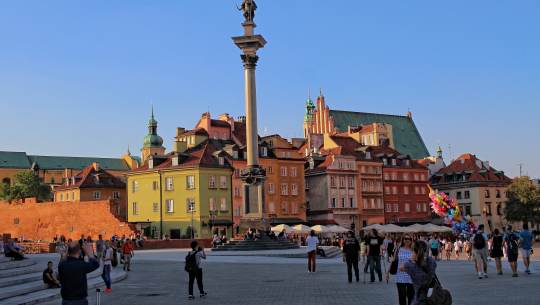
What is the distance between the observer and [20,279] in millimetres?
20688

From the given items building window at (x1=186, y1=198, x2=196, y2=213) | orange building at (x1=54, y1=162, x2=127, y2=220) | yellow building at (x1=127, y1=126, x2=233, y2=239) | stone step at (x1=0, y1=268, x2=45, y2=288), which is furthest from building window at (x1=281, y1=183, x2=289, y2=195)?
stone step at (x1=0, y1=268, x2=45, y2=288)

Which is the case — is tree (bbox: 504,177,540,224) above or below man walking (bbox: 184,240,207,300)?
above

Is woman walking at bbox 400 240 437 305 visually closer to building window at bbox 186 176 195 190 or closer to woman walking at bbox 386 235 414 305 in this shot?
woman walking at bbox 386 235 414 305

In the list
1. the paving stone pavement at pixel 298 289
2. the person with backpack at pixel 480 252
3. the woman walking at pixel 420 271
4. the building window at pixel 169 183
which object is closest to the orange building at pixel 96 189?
the building window at pixel 169 183

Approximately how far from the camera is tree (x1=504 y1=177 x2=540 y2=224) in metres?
86.9

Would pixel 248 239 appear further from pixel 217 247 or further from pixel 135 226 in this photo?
pixel 135 226

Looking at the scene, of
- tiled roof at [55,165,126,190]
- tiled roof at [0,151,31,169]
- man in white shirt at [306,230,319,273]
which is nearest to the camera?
man in white shirt at [306,230,319,273]

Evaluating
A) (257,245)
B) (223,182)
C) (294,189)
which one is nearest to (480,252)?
(257,245)

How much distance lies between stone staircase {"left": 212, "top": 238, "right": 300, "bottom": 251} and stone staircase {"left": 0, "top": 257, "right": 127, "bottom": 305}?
2162 centimetres

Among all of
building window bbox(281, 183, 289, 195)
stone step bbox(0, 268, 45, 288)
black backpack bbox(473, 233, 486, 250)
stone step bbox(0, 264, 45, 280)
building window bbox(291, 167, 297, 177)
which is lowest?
stone step bbox(0, 268, 45, 288)

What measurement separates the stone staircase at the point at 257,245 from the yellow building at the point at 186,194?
94.1ft

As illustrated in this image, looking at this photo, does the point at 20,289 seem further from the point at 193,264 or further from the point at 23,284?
the point at 193,264

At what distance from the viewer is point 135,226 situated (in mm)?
80438

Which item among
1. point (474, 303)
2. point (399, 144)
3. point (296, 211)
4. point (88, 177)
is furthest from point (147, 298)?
point (399, 144)
